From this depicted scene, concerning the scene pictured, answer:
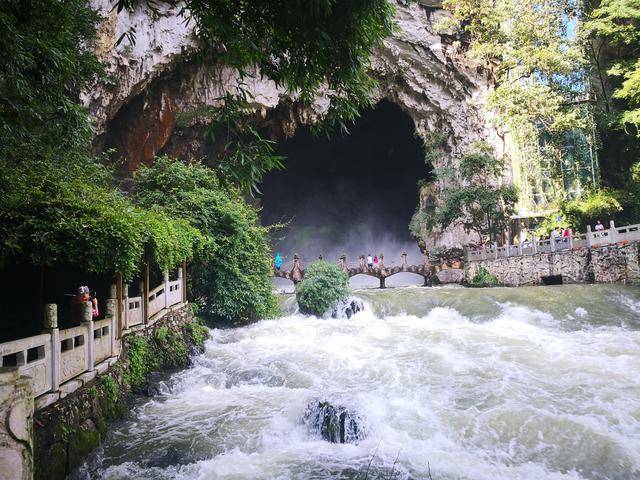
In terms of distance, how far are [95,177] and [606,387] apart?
426 inches

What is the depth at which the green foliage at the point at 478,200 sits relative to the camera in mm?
21062

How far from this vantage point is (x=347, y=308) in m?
15.2

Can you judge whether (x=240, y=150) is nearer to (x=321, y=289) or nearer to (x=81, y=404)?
(x=81, y=404)

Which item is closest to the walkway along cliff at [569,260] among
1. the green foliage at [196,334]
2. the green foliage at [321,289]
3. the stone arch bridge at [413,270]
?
the stone arch bridge at [413,270]

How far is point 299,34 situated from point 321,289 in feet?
40.3

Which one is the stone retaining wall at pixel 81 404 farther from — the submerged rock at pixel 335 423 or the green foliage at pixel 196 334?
the submerged rock at pixel 335 423

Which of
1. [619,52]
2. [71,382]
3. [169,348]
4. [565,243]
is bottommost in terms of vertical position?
[169,348]

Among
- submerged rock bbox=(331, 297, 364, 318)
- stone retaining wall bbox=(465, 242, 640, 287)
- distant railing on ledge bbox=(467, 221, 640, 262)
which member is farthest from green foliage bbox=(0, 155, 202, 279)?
distant railing on ledge bbox=(467, 221, 640, 262)

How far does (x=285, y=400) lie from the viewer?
6953mm

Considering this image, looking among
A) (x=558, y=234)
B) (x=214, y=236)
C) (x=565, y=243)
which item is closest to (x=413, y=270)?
(x=565, y=243)

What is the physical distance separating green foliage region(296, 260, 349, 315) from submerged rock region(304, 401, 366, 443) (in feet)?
29.9

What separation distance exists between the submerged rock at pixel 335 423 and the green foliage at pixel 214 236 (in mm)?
7167

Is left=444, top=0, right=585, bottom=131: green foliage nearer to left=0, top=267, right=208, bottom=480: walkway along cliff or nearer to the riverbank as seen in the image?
the riverbank

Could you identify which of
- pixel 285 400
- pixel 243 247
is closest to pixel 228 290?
pixel 243 247
